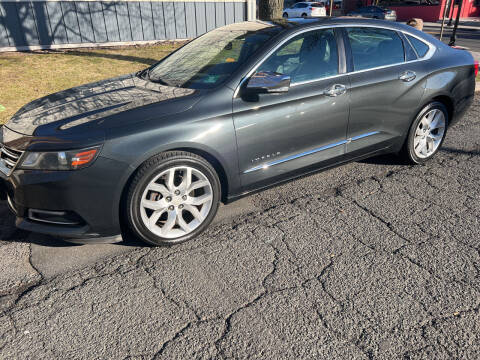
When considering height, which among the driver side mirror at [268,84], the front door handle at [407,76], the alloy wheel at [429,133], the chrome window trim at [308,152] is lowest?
the alloy wheel at [429,133]

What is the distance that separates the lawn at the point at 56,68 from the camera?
7211 mm

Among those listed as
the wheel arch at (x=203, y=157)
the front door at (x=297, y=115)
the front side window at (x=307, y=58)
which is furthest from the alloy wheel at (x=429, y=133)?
the wheel arch at (x=203, y=157)

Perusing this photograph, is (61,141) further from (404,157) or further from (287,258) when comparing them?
(404,157)

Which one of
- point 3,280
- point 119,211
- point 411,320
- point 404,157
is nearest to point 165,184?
point 119,211

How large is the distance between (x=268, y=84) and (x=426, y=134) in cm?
229

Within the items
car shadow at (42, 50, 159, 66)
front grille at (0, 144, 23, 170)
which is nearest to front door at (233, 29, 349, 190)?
front grille at (0, 144, 23, 170)

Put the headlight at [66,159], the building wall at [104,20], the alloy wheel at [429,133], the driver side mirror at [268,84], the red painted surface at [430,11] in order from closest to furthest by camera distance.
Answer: the headlight at [66,159] < the driver side mirror at [268,84] < the alloy wheel at [429,133] < the building wall at [104,20] < the red painted surface at [430,11]

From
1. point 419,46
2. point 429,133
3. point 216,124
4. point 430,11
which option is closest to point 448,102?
point 429,133

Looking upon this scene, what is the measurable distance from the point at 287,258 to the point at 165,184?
106 centimetres

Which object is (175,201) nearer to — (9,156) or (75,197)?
(75,197)

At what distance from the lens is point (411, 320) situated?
2.34 meters

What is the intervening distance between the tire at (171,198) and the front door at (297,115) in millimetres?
354

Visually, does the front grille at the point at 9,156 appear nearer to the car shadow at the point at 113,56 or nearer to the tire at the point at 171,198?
the tire at the point at 171,198

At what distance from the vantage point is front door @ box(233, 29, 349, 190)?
3.23m
